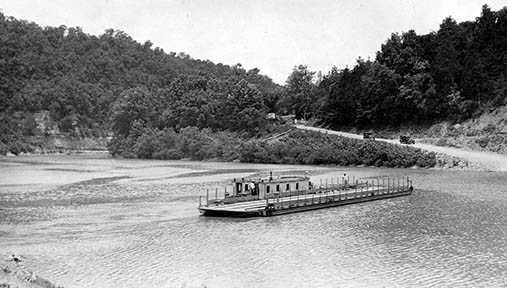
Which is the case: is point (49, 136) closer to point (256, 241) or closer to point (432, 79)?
point (432, 79)

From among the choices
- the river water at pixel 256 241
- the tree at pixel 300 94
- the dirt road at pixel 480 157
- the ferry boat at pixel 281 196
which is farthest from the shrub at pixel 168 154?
the ferry boat at pixel 281 196

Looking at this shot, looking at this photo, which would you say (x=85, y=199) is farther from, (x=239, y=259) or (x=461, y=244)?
Answer: (x=461, y=244)

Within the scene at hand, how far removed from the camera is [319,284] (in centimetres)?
2348

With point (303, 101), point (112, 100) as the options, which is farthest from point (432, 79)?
point (112, 100)

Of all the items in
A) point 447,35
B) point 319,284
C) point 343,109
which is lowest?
point 319,284

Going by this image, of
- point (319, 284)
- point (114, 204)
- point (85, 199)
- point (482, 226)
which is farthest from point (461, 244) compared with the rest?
point (85, 199)

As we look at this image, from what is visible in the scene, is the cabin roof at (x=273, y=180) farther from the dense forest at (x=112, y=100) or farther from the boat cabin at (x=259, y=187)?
the dense forest at (x=112, y=100)

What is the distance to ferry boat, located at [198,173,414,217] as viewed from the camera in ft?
128

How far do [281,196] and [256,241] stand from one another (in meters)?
12.8

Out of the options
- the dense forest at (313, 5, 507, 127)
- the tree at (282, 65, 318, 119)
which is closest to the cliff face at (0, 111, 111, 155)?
the tree at (282, 65, 318, 119)

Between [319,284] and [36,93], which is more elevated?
[36,93]

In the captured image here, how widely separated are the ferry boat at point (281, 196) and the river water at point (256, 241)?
959mm

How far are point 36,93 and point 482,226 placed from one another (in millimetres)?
158342

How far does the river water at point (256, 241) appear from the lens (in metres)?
24.6
